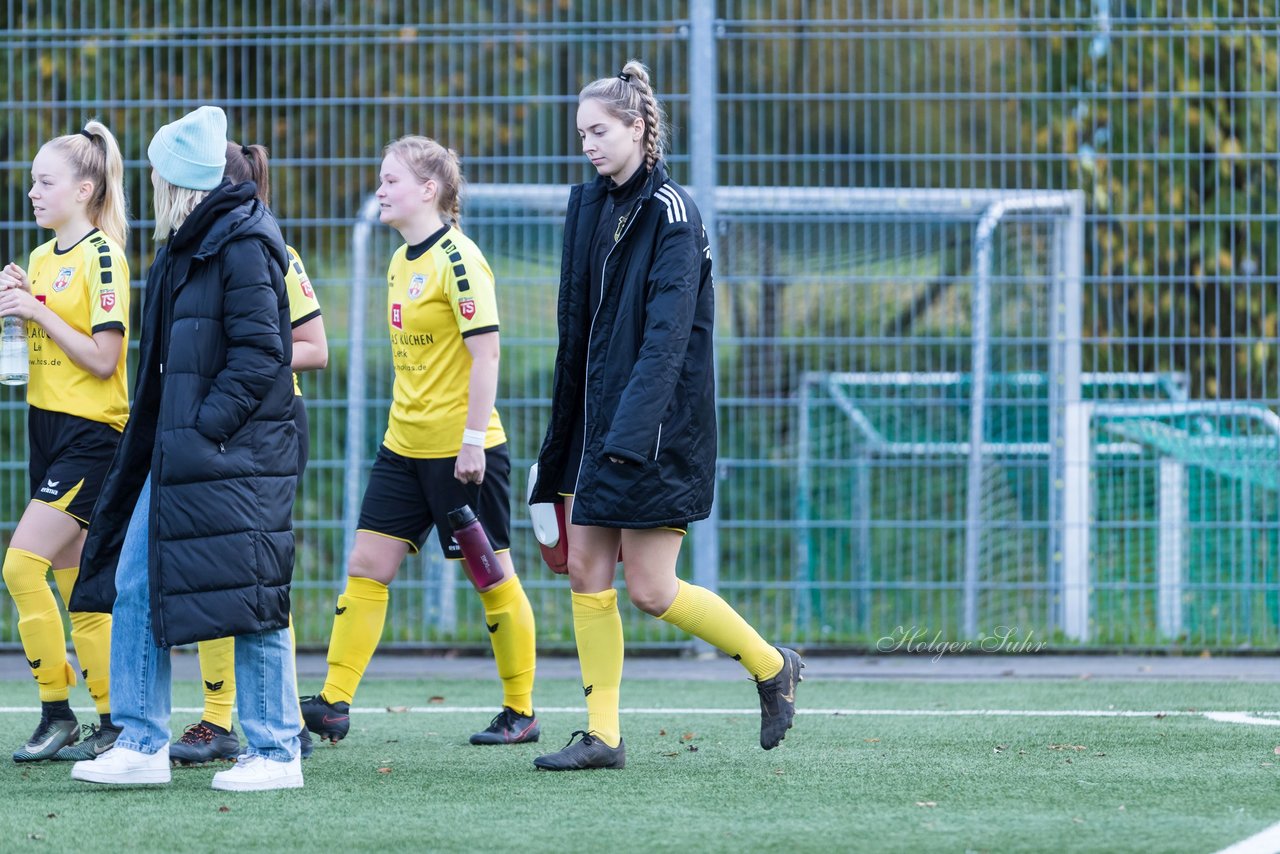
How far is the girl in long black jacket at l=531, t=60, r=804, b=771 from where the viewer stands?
4.47 metres

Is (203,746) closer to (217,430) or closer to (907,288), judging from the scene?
(217,430)

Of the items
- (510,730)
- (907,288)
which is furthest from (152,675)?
(907,288)

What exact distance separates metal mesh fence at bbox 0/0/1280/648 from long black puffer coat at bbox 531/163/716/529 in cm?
306

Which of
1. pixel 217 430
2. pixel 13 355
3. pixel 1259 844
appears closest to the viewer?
pixel 1259 844

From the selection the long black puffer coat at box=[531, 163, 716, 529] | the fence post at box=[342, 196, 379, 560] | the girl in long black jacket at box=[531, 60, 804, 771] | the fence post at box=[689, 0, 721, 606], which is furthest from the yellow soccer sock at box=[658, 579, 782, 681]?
the fence post at box=[342, 196, 379, 560]

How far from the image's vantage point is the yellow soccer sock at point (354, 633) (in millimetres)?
5301

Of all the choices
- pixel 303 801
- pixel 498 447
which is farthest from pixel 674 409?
pixel 303 801

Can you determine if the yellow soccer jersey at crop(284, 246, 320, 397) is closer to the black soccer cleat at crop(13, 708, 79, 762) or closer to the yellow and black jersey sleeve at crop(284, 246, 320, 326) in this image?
the yellow and black jersey sleeve at crop(284, 246, 320, 326)

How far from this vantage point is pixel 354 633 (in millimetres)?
5336

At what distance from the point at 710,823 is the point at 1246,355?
15.0 ft

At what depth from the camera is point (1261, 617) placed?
767 centimetres

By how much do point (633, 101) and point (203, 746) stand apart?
2.09 metres

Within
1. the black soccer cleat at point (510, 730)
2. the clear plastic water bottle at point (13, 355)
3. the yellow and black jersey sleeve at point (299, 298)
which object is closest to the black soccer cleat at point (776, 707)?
the black soccer cleat at point (510, 730)

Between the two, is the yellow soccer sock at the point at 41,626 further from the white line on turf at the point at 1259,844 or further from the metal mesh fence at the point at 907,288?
the white line on turf at the point at 1259,844
